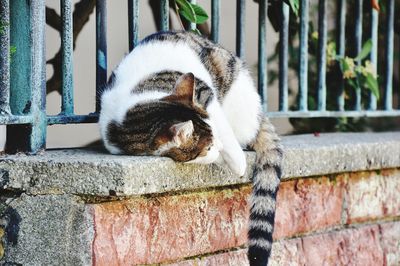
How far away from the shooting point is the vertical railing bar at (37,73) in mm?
2688

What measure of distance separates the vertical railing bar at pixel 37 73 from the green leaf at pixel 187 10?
2.21 feet

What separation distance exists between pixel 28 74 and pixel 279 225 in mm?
1182

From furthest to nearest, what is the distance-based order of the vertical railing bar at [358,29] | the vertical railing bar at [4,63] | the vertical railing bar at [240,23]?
the vertical railing bar at [358,29] < the vertical railing bar at [240,23] < the vertical railing bar at [4,63]

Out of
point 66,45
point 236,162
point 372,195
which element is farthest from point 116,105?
point 372,195

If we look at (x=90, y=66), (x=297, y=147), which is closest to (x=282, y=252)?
(x=297, y=147)

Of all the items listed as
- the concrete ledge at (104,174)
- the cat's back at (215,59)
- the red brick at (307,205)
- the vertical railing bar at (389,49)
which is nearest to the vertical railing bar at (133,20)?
the cat's back at (215,59)

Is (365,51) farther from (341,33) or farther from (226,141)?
(226,141)

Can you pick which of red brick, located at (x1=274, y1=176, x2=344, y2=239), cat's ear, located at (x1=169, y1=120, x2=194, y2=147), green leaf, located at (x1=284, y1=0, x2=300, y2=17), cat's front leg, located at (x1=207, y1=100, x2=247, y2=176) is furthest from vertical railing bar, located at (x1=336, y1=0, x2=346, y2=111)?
cat's ear, located at (x1=169, y1=120, x2=194, y2=147)

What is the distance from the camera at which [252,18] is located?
5250 mm

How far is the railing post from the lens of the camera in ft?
8.82

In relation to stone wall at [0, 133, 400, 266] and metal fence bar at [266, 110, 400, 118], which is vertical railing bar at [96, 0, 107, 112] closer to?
stone wall at [0, 133, 400, 266]

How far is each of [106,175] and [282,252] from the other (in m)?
1.06

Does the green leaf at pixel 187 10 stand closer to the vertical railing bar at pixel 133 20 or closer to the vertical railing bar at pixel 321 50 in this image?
the vertical railing bar at pixel 133 20

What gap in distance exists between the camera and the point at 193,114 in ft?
9.30
